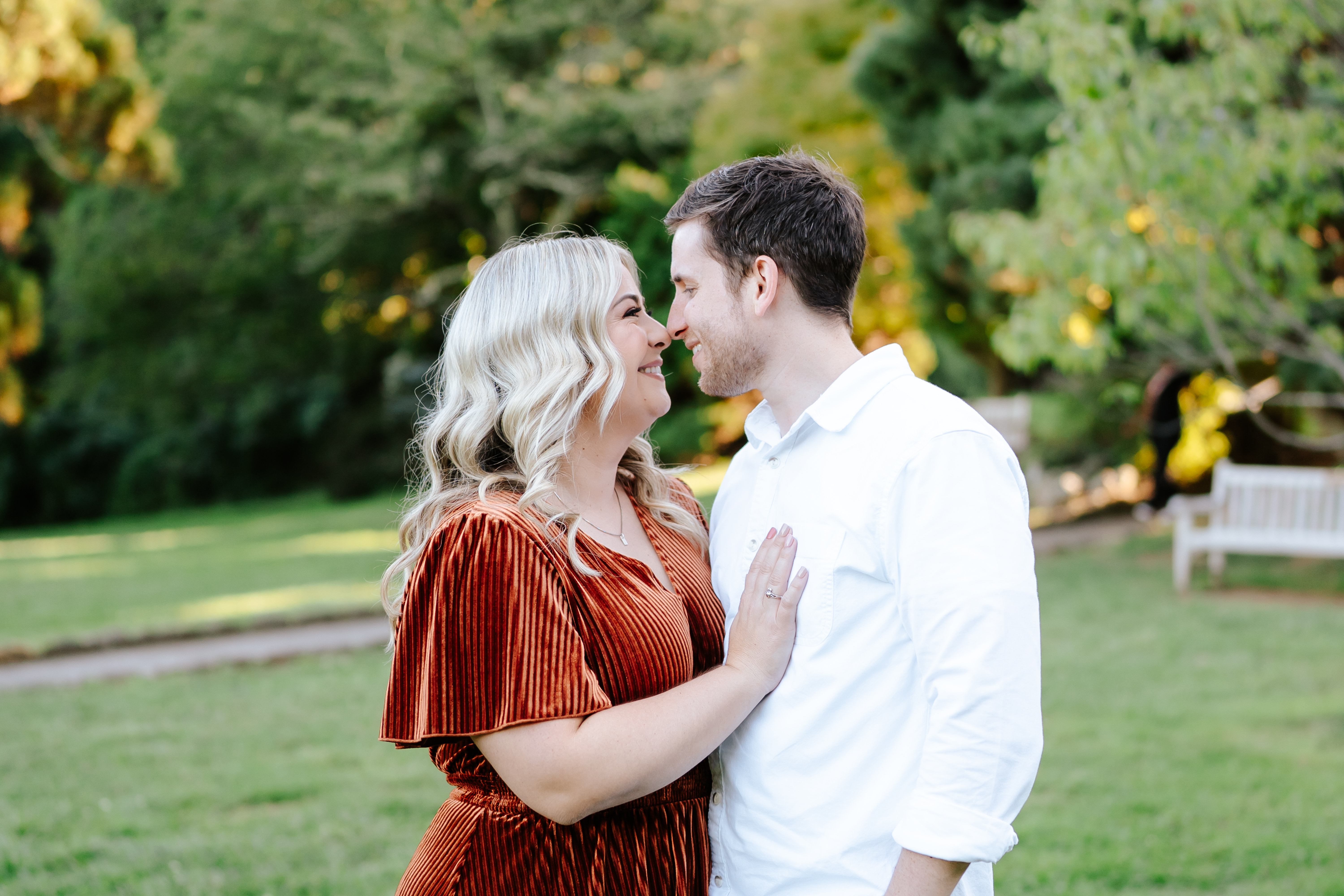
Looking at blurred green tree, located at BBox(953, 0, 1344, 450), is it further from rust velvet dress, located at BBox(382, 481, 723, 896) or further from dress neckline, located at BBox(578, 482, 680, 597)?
rust velvet dress, located at BBox(382, 481, 723, 896)

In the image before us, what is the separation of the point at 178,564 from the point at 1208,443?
14.3m

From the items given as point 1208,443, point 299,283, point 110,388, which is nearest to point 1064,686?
point 1208,443

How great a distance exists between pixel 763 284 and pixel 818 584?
1.86 feet

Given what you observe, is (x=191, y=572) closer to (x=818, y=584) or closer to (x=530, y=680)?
(x=530, y=680)

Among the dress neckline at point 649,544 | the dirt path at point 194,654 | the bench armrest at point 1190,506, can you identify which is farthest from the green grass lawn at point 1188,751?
the dress neckline at point 649,544

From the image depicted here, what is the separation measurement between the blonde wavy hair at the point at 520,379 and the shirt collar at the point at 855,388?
45 centimetres

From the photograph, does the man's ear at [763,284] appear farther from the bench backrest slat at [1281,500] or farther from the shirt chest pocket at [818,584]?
the bench backrest slat at [1281,500]

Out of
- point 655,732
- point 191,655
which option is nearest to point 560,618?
point 655,732

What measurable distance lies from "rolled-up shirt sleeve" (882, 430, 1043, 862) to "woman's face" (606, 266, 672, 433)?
0.78 m

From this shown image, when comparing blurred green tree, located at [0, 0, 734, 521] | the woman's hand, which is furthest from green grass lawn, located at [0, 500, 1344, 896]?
blurred green tree, located at [0, 0, 734, 521]

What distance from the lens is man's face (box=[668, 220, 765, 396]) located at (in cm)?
221

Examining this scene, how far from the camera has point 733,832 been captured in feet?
7.11

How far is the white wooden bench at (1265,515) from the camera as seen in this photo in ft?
34.7

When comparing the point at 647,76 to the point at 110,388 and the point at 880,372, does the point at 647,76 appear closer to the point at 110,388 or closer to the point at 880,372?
the point at 110,388
